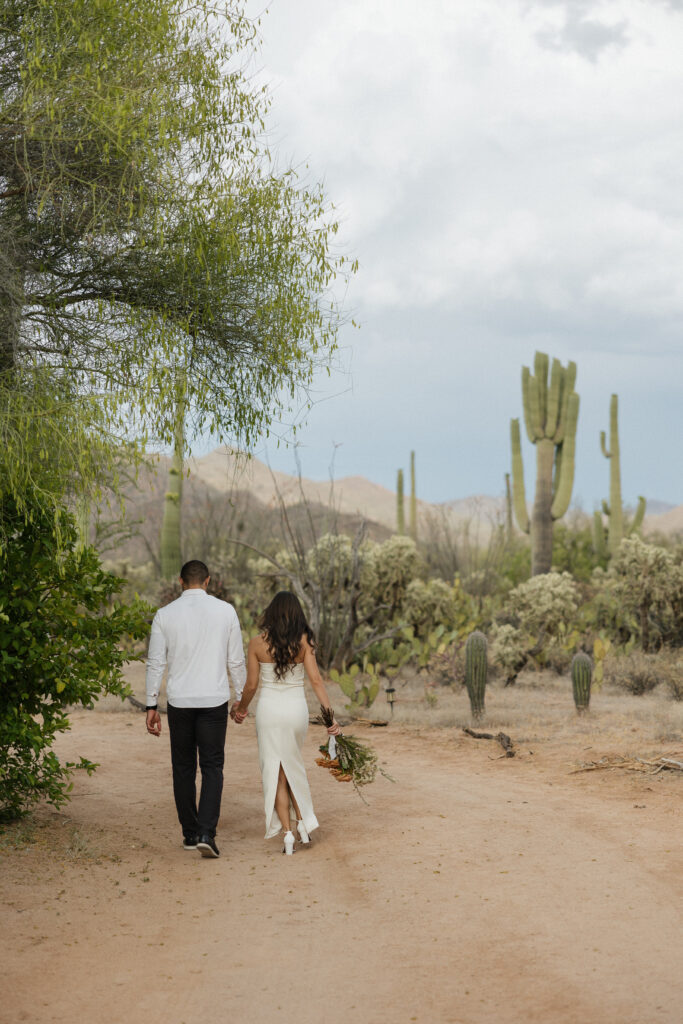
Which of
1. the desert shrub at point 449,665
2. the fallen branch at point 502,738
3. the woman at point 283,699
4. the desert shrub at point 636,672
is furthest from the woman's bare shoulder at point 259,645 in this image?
the desert shrub at point 636,672

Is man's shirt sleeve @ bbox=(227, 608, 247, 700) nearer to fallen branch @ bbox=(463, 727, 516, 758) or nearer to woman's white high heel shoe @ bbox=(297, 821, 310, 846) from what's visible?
woman's white high heel shoe @ bbox=(297, 821, 310, 846)

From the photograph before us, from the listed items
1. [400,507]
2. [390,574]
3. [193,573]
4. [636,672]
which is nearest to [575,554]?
[400,507]

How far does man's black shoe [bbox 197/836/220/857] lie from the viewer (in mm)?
6268

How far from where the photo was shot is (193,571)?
6.53 metres

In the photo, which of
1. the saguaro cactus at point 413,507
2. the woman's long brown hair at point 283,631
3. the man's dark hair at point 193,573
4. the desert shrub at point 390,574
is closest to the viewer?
the woman's long brown hair at point 283,631

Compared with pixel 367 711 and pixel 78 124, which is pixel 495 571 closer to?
pixel 367 711

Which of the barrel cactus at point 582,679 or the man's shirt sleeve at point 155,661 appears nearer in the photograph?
the man's shirt sleeve at point 155,661

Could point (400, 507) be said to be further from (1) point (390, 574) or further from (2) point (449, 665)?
(2) point (449, 665)

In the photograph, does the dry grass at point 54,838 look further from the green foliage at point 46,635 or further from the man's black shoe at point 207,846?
the man's black shoe at point 207,846

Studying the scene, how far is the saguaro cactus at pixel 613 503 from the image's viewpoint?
27203 millimetres

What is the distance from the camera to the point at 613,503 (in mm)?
27188

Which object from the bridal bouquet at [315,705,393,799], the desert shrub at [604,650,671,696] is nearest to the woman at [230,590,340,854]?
the bridal bouquet at [315,705,393,799]

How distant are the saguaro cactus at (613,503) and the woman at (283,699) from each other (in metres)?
21.1

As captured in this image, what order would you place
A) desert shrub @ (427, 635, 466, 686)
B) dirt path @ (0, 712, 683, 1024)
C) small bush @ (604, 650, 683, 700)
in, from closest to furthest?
1. dirt path @ (0, 712, 683, 1024)
2. small bush @ (604, 650, 683, 700)
3. desert shrub @ (427, 635, 466, 686)
